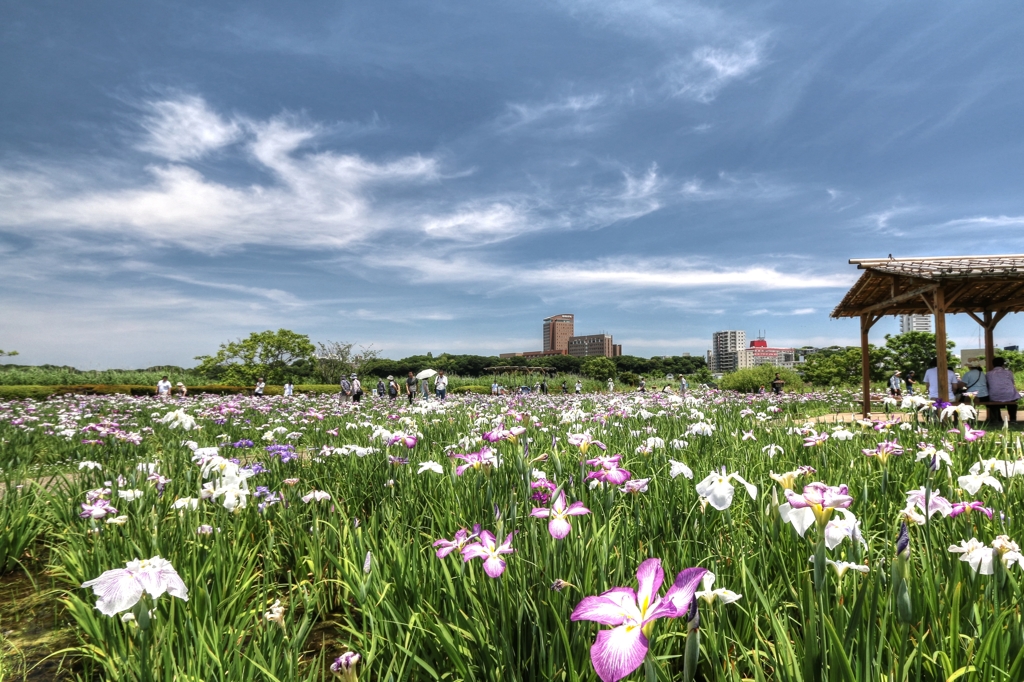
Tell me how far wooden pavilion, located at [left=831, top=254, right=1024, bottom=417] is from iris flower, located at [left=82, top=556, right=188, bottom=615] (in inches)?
497

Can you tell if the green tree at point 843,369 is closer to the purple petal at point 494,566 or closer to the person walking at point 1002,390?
the person walking at point 1002,390

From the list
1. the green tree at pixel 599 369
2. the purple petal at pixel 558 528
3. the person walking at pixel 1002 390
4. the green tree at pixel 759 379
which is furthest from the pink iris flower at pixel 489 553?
the green tree at pixel 599 369

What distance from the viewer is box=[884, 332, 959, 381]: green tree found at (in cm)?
2988

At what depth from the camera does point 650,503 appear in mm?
2900

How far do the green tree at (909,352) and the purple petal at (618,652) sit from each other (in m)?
36.5

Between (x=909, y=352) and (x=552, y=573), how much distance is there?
123ft

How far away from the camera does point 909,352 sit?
3061 centimetres

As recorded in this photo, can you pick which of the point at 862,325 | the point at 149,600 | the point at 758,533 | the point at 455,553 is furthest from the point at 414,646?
the point at 862,325

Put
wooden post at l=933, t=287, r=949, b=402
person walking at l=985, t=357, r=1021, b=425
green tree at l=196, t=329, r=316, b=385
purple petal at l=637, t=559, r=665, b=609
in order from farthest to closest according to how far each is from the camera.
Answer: green tree at l=196, t=329, r=316, b=385 → wooden post at l=933, t=287, r=949, b=402 → person walking at l=985, t=357, r=1021, b=425 → purple petal at l=637, t=559, r=665, b=609

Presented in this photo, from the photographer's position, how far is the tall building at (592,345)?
177 metres

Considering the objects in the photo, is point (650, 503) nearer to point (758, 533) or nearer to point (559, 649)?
point (758, 533)

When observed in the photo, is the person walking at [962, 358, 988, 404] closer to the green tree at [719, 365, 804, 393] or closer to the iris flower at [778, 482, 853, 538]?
the iris flower at [778, 482, 853, 538]

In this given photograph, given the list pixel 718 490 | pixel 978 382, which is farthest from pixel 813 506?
pixel 978 382

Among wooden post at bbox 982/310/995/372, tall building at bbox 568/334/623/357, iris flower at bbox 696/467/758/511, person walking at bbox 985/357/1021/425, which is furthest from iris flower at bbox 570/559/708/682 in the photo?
tall building at bbox 568/334/623/357
